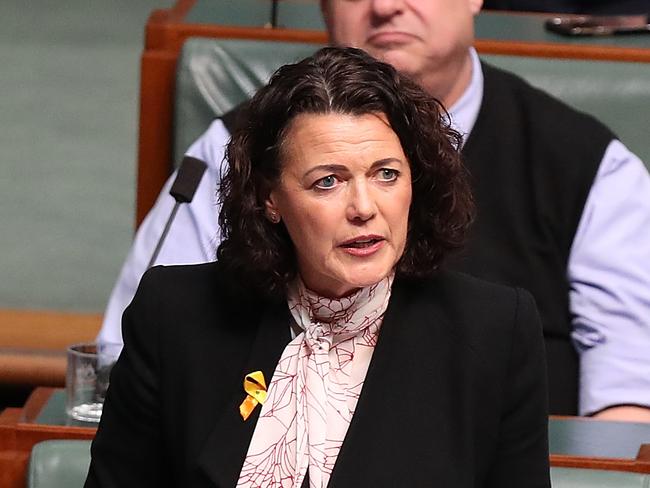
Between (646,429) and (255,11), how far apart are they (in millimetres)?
1509

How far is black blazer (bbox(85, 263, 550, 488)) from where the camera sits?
1590 mm

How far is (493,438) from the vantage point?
1611 millimetres

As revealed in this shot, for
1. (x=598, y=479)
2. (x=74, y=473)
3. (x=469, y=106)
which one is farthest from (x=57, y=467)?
(x=469, y=106)

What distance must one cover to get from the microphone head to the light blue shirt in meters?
0.22

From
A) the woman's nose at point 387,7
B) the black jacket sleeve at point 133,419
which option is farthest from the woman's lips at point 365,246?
the woman's nose at point 387,7

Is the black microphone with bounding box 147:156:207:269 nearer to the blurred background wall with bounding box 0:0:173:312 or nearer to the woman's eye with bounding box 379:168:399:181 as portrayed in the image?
the woman's eye with bounding box 379:168:399:181

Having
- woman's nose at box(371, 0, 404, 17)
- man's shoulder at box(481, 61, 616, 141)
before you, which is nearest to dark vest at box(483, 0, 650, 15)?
man's shoulder at box(481, 61, 616, 141)

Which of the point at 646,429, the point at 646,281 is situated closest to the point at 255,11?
the point at 646,281

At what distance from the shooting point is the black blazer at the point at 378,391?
1590 millimetres

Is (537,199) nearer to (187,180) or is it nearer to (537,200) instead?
(537,200)

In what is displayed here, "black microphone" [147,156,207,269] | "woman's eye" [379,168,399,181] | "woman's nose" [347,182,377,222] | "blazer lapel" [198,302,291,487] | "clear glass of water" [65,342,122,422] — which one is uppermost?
"woman's eye" [379,168,399,181]

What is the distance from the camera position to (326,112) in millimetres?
1587

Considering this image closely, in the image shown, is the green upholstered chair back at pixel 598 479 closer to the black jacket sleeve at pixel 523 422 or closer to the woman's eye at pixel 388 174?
the black jacket sleeve at pixel 523 422

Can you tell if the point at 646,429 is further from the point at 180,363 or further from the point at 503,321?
the point at 180,363
